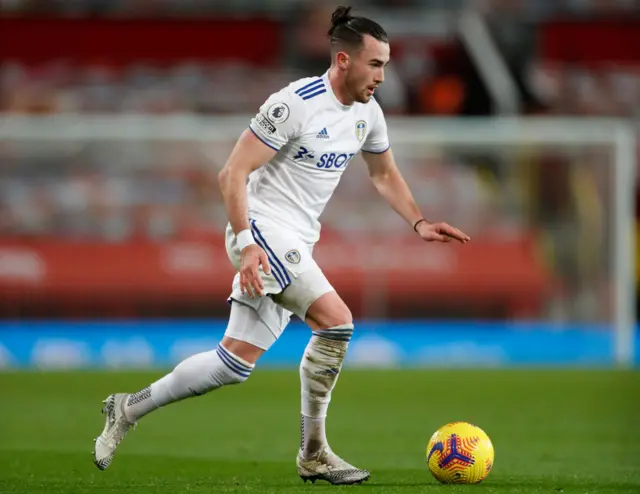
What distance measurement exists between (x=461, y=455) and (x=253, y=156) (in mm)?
1765

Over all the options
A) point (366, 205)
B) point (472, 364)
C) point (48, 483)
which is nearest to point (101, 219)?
point (366, 205)

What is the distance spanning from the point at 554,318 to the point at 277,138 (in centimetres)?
1261

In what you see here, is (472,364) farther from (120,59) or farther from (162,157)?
(120,59)

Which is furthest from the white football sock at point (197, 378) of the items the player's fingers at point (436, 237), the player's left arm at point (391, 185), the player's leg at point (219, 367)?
the player's left arm at point (391, 185)

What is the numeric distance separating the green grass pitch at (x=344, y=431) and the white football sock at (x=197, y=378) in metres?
0.43

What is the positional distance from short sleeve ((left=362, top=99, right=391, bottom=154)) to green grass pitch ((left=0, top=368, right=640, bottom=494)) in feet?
5.78

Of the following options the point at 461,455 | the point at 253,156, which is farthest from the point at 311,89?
the point at 461,455

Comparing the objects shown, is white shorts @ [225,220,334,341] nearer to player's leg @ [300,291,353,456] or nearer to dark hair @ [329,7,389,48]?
player's leg @ [300,291,353,456]

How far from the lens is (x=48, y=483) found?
6.64 metres

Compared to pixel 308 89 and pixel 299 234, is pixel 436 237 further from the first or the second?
pixel 308 89

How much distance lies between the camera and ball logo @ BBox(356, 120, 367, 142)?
22.0 ft

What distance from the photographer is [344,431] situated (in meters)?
10.2

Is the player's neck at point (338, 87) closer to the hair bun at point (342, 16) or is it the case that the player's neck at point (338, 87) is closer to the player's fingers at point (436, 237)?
the hair bun at point (342, 16)

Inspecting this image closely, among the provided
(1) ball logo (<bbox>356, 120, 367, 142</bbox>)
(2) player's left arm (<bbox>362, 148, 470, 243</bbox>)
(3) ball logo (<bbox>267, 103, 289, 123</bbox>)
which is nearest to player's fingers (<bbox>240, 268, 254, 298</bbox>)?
(3) ball logo (<bbox>267, 103, 289, 123</bbox>)
